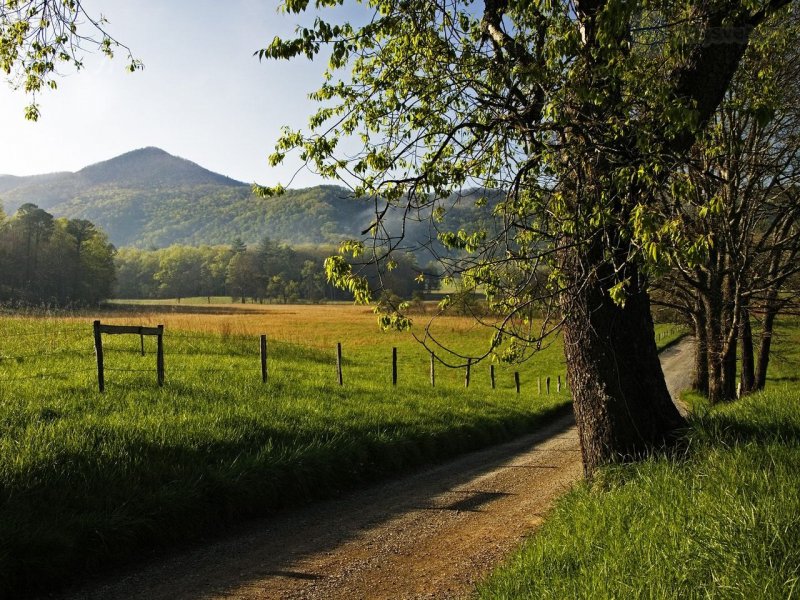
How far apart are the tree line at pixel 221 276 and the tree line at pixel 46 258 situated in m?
55.2

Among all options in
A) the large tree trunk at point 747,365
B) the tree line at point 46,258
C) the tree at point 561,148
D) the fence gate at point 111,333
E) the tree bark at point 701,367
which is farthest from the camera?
the tree line at point 46,258

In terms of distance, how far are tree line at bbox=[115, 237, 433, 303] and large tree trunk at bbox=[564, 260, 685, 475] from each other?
13109 centimetres

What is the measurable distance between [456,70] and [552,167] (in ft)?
5.67

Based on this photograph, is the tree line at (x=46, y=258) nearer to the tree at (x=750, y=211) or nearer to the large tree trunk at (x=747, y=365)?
the tree at (x=750, y=211)

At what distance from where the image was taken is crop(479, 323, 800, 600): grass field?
138 inches

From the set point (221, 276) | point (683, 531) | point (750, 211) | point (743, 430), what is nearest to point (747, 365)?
point (750, 211)

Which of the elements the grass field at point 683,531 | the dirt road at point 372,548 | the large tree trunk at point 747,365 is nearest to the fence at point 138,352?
the grass field at point 683,531

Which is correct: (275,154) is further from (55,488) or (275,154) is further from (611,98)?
(55,488)

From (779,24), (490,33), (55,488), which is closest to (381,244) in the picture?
(490,33)

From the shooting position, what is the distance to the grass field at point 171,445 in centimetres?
619

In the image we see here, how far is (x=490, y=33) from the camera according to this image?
689cm

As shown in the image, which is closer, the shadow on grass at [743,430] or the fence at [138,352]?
the shadow on grass at [743,430]

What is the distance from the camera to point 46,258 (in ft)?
258

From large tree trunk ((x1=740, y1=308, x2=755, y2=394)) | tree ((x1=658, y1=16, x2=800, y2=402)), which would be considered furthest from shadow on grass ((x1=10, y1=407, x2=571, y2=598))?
large tree trunk ((x1=740, y1=308, x2=755, y2=394))
